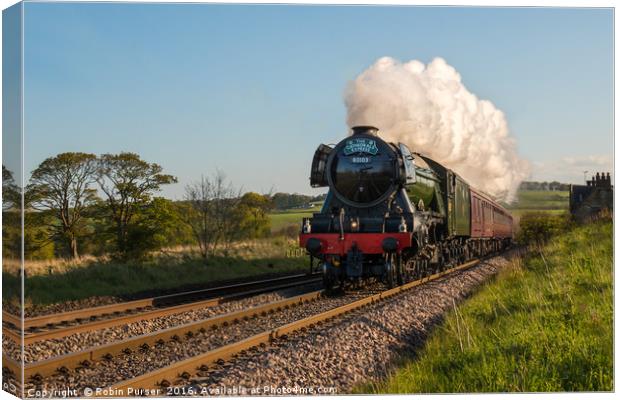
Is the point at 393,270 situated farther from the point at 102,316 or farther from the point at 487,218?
the point at 487,218

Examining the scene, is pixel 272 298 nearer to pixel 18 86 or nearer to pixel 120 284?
pixel 120 284

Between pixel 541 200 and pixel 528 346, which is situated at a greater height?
pixel 541 200

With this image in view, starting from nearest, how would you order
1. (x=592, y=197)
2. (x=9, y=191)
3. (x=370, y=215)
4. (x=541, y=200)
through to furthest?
(x=9, y=191) → (x=592, y=197) → (x=541, y=200) → (x=370, y=215)

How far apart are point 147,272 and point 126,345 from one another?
9.92 m

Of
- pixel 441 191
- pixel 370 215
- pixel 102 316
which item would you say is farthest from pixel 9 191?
pixel 441 191

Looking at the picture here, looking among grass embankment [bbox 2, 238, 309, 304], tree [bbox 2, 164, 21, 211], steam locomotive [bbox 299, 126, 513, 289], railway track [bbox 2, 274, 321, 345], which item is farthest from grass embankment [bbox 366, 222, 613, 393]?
grass embankment [bbox 2, 238, 309, 304]

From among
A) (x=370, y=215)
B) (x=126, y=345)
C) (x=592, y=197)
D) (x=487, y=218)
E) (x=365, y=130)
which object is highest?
(x=365, y=130)

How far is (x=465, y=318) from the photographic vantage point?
391 inches

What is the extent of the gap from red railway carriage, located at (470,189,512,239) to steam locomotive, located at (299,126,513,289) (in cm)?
548

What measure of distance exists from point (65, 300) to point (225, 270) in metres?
7.95

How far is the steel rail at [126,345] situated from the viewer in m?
7.10

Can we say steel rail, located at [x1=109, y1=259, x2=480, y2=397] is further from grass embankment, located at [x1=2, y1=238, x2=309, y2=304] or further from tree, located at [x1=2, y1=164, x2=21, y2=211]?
grass embankment, located at [x1=2, y1=238, x2=309, y2=304]

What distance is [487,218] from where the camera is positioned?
25672 millimetres

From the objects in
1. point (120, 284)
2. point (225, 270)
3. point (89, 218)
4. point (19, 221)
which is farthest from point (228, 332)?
point (225, 270)
